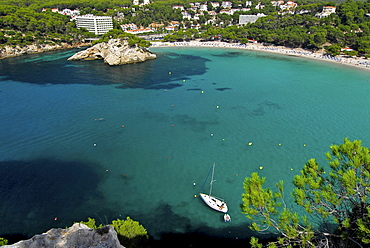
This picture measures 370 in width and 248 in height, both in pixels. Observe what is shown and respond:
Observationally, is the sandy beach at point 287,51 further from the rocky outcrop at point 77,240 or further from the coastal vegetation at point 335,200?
the rocky outcrop at point 77,240

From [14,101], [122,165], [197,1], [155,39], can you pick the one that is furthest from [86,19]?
[122,165]

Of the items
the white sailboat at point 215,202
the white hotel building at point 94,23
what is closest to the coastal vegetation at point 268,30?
the white hotel building at point 94,23

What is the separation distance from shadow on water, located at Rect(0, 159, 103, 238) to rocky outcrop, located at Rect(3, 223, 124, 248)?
35.2ft

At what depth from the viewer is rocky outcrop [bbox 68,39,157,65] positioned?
2923 inches


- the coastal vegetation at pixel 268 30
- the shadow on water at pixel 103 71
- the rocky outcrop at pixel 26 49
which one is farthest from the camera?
the rocky outcrop at pixel 26 49

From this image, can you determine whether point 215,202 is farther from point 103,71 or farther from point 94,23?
point 94,23

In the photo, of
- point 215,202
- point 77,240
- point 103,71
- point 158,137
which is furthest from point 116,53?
point 77,240

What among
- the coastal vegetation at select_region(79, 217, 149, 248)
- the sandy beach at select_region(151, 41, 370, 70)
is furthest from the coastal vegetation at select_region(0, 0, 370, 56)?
the coastal vegetation at select_region(79, 217, 149, 248)

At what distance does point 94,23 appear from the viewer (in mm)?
114438

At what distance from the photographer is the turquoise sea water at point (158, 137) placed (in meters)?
22.1

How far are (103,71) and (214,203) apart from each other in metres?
54.1

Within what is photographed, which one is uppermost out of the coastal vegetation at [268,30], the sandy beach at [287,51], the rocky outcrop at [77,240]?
the coastal vegetation at [268,30]

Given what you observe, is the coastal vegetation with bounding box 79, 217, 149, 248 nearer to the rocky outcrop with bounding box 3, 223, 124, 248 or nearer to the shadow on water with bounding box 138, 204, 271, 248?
the shadow on water with bounding box 138, 204, 271, 248

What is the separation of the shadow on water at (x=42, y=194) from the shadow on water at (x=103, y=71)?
94.4 feet
